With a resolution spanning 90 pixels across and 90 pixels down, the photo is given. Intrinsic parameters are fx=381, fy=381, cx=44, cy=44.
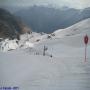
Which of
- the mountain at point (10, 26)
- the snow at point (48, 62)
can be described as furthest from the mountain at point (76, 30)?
the mountain at point (10, 26)

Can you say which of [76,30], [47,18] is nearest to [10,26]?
[47,18]

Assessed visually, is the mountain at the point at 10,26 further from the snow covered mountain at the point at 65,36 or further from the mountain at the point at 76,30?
the mountain at the point at 76,30

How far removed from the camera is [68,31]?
7.22 feet

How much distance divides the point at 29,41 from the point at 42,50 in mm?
93

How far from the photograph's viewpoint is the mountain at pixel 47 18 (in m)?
2.21

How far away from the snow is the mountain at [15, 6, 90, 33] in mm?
36

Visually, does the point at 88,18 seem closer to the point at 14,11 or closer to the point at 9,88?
the point at 14,11

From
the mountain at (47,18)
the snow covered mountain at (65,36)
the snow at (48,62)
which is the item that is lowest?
the snow at (48,62)

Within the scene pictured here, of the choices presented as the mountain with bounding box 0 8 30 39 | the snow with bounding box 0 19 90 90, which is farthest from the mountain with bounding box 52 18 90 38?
the mountain with bounding box 0 8 30 39

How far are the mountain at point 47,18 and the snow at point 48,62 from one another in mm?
36

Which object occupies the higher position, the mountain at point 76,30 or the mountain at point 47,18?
the mountain at point 47,18

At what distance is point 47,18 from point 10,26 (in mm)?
222

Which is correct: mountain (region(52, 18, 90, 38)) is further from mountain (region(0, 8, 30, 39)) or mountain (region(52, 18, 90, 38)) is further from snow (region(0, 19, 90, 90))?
mountain (region(0, 8, 30, 39))

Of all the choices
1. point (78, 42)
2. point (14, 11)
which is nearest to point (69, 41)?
point (78, 42)
